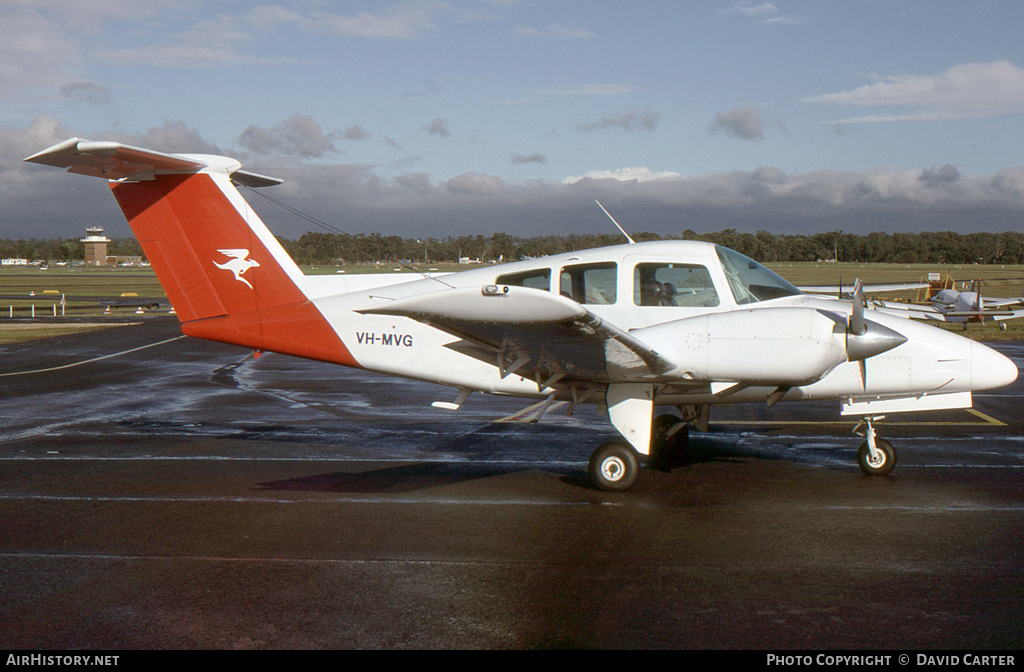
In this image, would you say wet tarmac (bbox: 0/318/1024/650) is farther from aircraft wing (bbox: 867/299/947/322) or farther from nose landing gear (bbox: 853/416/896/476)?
aircraft wing (bbox: 867/299/947/322)

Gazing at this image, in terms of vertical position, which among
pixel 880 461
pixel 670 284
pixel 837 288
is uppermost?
pixel 670 284

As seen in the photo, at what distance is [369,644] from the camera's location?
16.4 ft

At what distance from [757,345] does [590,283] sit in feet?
7.21

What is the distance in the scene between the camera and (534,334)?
778 centimetres

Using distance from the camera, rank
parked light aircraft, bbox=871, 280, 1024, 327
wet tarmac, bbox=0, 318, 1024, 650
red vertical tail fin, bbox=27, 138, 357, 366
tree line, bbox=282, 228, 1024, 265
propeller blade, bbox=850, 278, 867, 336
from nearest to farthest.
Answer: wet tarmac, bbox=0, 318, 1024, 650 < propeller blade, bbox=850, 278, 867, 336 < red vertical tail fin, bbox=27, 138, 357, 366 < parked light aircraft, bbox=871, 280, 1024, 327 < tree line, bbox=282, 228, 1024, 265

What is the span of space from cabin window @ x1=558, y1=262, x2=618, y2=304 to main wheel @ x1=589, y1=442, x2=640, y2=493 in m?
1.82

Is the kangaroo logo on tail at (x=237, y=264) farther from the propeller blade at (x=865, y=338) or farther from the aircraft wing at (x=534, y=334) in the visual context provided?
the propeller blade at (x=865, y=338)

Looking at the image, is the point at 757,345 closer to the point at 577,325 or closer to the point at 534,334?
the point at 577,325

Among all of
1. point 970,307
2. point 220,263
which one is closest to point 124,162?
point 220,263

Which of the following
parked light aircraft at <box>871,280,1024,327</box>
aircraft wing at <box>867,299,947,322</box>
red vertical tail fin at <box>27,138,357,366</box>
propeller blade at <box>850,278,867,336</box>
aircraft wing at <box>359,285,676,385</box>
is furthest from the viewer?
parked light aircraft at <box>871,280,1024,327</box>

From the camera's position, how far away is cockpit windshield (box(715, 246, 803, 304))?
920 centimetres

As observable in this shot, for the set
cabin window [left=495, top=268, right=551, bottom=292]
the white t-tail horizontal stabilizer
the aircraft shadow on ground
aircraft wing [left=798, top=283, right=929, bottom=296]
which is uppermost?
the white t-tail horizontal stabilizer

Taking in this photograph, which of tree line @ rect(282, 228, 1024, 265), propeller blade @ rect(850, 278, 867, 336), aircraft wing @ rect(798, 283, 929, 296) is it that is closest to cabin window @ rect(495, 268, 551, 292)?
propeller blade @ rect(850, 278, 867, 336)
